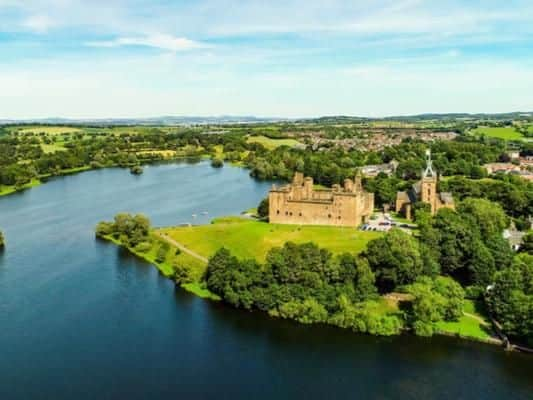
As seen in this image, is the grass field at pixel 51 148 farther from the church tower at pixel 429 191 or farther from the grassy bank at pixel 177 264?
the church tower at pixel 429 191

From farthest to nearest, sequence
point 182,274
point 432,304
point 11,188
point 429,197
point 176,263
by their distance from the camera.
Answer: point 11,188, point 429,197, point 176,263, point 182,274, point 432,304

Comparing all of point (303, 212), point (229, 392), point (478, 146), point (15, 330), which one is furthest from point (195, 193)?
point (478, 146)

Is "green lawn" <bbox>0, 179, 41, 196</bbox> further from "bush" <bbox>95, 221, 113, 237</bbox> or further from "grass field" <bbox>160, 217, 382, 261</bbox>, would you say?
"grass field" <bbox>160, 217, 382, 261</bbox>

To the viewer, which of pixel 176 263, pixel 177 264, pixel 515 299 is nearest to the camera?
pixel 515 299

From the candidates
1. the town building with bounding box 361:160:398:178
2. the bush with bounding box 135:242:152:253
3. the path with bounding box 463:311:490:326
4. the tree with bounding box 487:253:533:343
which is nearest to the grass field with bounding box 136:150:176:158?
the town building with bounding box 361:160:398:178

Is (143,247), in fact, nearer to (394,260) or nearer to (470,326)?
(394,260)

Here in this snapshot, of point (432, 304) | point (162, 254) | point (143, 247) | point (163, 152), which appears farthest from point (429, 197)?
point (163, 152)
